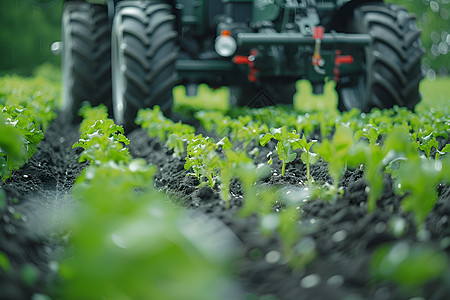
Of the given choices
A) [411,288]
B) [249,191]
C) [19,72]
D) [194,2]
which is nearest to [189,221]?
[249,191]

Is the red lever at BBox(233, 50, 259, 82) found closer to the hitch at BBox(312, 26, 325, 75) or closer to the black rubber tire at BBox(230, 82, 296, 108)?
the hitch at BBox(312, 26, 325, 75)

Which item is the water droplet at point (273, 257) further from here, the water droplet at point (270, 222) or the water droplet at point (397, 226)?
the water droplet at point (397, 226)

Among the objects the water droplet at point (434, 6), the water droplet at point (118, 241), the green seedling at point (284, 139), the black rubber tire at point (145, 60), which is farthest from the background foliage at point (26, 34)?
the water droplet at point (118, 241)

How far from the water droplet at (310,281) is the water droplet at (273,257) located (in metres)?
0.13

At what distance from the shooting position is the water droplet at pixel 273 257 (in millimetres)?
1402

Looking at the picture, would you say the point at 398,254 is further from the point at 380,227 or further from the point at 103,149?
the point at 103,149

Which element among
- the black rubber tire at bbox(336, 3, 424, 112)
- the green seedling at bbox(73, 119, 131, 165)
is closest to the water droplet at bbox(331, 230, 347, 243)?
the green seedling at bbox(73, 119, 131, 165)

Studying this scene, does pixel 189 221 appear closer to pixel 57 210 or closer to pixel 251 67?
pixel 57 210

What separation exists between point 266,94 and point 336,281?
5.05 m

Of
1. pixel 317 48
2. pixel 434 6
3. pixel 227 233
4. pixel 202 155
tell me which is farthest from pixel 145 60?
pixel 434 6

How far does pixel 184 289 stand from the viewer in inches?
34.8

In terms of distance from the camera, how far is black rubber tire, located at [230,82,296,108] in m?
6.11

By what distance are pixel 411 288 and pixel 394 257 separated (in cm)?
16

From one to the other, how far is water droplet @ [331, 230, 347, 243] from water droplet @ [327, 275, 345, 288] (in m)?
0.20
